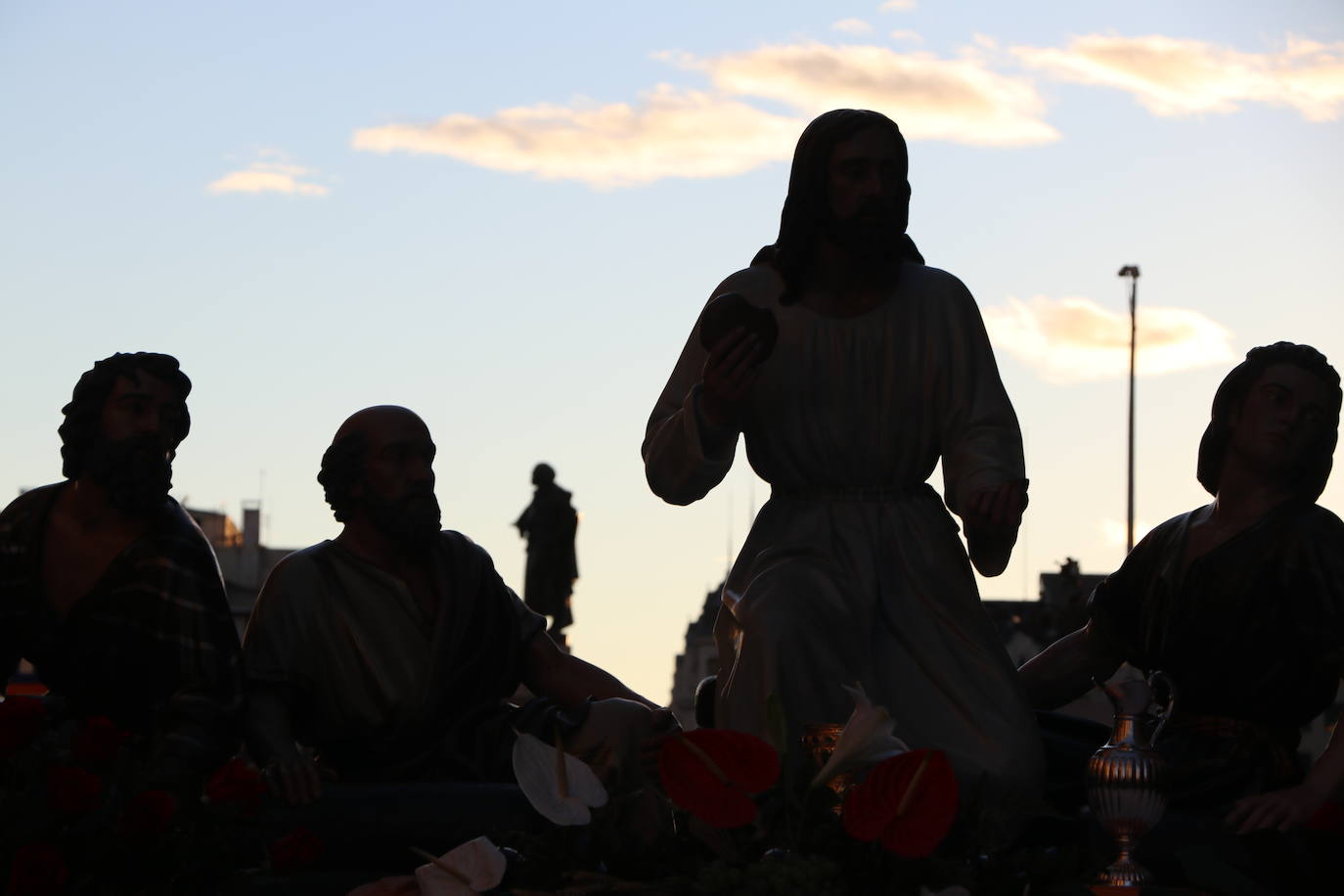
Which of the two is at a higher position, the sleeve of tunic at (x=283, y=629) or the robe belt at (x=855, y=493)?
the robe belt at (x=855, y=493)

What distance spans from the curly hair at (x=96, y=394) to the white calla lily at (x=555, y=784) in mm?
3069

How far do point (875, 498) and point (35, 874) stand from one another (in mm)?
2800

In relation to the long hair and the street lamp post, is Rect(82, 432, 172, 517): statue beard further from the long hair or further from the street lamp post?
the street lamp post

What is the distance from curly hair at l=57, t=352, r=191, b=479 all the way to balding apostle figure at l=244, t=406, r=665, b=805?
23.5 inches

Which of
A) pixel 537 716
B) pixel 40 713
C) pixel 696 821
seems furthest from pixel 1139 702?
pixel 40 713

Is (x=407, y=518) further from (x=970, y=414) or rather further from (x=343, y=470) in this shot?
(x=970, y=414)

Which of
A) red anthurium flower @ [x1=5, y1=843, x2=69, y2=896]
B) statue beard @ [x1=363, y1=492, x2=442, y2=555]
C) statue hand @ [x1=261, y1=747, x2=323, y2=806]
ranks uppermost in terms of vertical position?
statue beard @ [x1=363, y1=492, x2=442, y2=555]

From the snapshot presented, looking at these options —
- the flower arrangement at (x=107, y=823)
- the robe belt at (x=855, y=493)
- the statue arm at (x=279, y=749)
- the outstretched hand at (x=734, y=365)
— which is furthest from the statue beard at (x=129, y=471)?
the robe belt at (x=855, y=493)

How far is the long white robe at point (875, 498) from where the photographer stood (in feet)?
21.7

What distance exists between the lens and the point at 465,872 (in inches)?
172

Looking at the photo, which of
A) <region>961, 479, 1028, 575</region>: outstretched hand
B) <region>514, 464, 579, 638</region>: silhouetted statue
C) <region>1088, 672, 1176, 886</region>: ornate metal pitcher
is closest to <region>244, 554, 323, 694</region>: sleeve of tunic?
<region>961, 479, 1028, 575</region>: outstretched hand

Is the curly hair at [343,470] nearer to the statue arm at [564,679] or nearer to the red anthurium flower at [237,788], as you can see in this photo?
the statue arm at [564,679]

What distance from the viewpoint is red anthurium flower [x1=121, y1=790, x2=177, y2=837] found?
17.9 ft

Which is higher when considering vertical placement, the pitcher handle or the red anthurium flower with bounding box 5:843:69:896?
the pitcher handle
